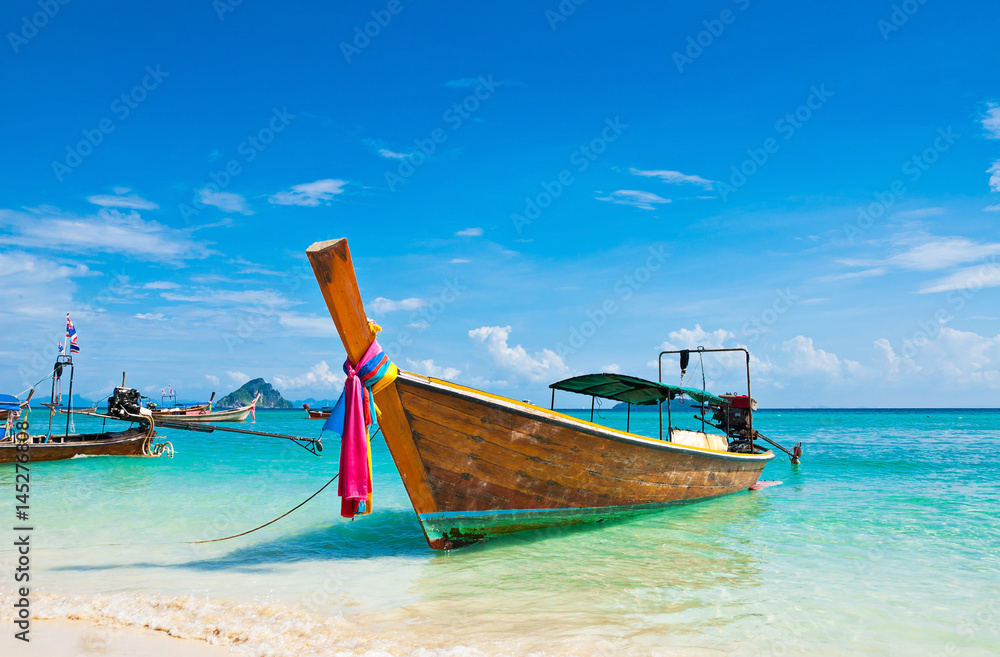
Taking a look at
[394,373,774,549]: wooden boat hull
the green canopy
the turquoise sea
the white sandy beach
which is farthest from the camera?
the green canopy

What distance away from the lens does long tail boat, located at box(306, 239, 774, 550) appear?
5.48 meters

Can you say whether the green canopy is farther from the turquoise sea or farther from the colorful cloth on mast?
the colorful cloth on mast

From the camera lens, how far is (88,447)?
18.0m

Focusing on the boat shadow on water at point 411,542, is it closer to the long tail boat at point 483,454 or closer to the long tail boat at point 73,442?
the long tail boat at point 483,454

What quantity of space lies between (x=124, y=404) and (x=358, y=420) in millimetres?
18132

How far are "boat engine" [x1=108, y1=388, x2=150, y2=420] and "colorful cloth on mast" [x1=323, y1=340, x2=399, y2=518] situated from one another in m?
17.3

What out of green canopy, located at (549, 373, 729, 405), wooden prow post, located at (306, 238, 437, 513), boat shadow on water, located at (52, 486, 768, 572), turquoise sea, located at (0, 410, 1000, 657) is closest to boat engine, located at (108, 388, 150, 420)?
turquoise sea, located at (0, 410, 1000, 657)

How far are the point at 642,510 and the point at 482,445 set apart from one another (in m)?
3.49

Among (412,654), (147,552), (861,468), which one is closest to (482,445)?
(412,654)

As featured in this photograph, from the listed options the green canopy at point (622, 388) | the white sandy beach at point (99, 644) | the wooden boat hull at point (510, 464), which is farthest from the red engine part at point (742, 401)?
the white sandy beach at point (99, 644)

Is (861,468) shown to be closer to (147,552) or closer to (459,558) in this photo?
(459,558)

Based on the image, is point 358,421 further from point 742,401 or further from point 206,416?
point 206,416

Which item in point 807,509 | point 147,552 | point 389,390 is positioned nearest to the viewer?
point 389,390

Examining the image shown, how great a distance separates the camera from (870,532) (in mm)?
8719
